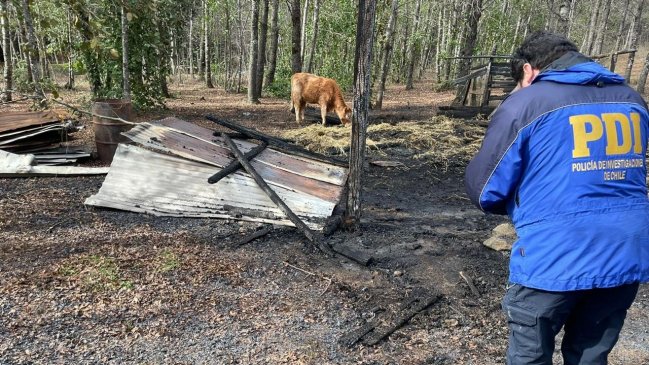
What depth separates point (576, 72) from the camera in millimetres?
1897

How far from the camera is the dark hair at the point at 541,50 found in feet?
6.61

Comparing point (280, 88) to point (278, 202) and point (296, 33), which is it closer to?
point (296, 33)

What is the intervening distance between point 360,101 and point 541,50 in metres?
2.89

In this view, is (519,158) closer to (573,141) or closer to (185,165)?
(573,141)

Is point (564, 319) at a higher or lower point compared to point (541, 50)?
lower

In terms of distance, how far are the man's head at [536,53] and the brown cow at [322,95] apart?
10285mm

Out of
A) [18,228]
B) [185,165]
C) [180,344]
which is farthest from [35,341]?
[185,165]

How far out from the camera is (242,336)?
137 inches

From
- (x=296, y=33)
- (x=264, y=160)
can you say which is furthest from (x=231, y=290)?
(x=296, y=33)

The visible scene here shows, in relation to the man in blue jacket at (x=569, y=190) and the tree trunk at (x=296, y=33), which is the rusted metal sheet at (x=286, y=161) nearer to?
the man in blue jacket at (x=569, y=190)

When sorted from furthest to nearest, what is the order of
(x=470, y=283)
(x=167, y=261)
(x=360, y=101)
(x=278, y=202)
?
1. (x=278, y=202)
2. (x=360, y=101)
3. (x=167, y=261)
4. (x=470, y=283)

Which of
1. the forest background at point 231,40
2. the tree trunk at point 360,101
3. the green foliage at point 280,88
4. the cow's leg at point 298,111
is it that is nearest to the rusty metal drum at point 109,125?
the forest background at point 231,40

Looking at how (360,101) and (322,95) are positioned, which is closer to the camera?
(360,101)

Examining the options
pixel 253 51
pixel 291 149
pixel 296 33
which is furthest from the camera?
pixel 296 33
